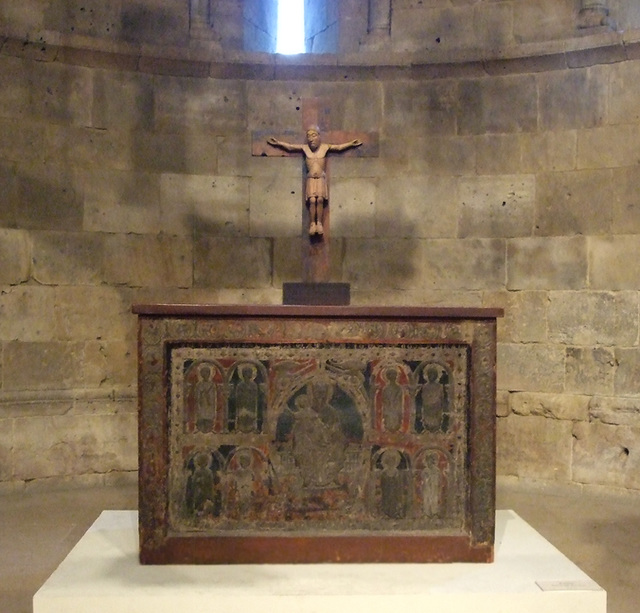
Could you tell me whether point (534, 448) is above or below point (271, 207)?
below

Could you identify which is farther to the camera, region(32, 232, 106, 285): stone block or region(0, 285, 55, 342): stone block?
region(32, 232, 106, 285): stone block

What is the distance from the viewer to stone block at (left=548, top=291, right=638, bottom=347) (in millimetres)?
4871

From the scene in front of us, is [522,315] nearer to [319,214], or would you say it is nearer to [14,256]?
[319,214]

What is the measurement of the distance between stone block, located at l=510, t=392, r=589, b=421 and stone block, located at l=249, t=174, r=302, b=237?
222 cm

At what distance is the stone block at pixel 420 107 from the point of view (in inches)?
213

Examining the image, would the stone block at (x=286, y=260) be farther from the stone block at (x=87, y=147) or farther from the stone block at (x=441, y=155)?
the stone block at (x=87, y=147)

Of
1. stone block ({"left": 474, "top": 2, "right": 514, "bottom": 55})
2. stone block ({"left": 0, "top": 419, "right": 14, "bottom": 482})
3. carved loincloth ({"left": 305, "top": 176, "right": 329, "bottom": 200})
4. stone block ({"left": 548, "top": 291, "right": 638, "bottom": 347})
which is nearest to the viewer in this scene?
carved loincloth ({"left": 305, "top": 176, "right": 329, "bottom": 200})

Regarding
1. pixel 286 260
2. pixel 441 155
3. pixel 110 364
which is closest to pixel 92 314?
pixel 110 364

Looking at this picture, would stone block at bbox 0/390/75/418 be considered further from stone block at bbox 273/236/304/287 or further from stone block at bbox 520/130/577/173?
stone block at bbox 520/130/577/173

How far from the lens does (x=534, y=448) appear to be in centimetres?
510

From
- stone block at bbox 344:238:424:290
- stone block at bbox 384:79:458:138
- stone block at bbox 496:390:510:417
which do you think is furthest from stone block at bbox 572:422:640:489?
stone block at bbox 384:79:458:138

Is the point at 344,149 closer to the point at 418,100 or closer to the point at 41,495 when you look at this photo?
the point at 418,100

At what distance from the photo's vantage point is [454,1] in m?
5.59

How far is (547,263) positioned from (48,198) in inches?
152
